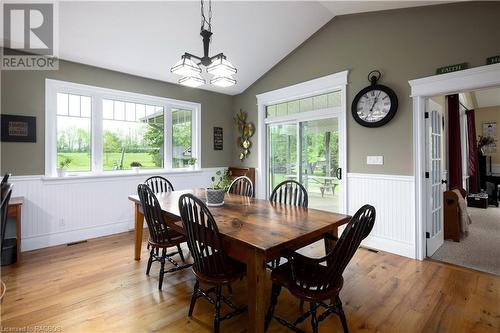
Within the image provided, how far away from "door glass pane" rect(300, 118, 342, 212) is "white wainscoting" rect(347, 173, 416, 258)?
39cm

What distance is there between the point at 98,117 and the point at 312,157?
3.49 m

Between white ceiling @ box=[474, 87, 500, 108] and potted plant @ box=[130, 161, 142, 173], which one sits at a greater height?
white ceiling @ box=[474, 87, 500, 108]

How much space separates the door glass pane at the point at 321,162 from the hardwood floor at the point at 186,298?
1.24 m

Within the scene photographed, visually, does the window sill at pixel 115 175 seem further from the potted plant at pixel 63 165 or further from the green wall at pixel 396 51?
the green wall at pixel 396 51

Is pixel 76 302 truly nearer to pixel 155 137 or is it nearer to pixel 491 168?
pixel 155 137

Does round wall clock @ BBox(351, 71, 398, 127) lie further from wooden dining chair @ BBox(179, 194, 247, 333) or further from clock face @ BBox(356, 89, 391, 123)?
wooden dining chair @ BBox(179, 194, 247, 333)

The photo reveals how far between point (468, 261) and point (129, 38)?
16.5 feet

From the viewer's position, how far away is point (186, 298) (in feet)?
7.50

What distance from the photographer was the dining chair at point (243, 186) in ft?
10.9

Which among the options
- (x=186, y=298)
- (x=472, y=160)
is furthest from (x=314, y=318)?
(x=472, y=160)

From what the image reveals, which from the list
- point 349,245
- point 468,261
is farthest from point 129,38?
point 468,261

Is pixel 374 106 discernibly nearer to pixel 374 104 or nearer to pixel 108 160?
pixel 374 104

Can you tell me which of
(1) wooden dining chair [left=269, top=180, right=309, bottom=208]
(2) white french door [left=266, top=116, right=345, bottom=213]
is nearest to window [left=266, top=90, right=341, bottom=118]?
(2) white french door [left=266, top=116, right=345, bottom=213]

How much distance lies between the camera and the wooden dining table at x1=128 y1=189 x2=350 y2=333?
1.53 metres
